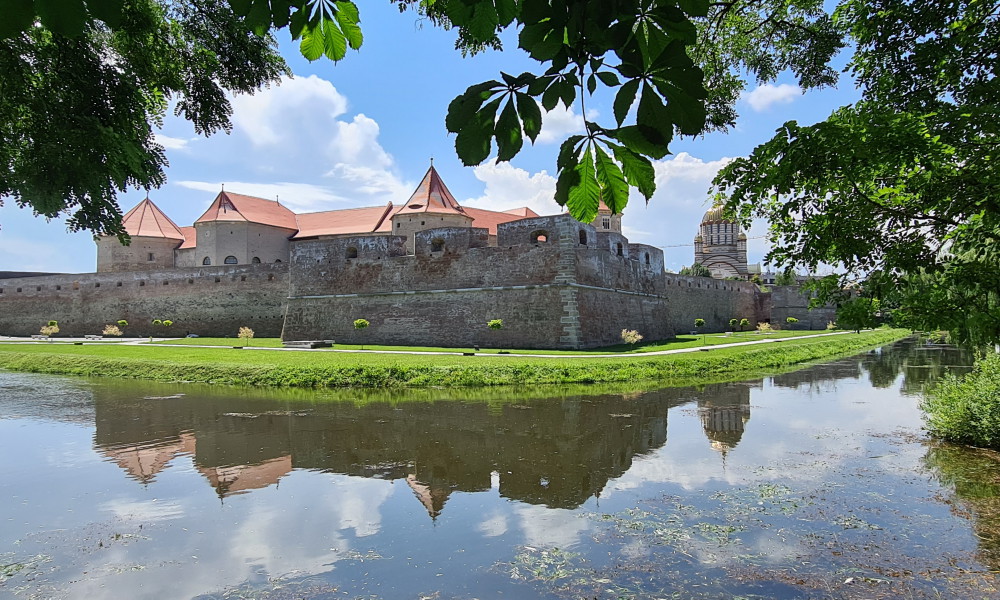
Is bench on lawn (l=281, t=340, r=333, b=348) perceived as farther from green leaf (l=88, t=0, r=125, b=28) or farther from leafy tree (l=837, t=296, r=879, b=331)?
green leaf (l=88, t=0, r=125, b=28)

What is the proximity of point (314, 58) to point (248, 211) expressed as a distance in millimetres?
35236

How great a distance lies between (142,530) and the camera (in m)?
4.94

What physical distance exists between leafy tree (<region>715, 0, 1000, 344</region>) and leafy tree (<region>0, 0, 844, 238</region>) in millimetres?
815

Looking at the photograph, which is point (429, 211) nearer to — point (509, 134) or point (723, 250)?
point (509, 134)

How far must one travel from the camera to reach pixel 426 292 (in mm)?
22188

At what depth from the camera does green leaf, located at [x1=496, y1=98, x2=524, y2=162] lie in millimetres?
1395

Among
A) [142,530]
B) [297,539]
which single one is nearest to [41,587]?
[142,530]

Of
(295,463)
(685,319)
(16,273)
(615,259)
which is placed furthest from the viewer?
(16,273)

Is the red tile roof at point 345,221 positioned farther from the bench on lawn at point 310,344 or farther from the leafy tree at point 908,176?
the leafy tree at point 908,176

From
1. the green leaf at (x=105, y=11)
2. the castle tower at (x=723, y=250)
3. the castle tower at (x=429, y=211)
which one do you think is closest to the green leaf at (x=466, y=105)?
the green leaf at (x=105, y=11)

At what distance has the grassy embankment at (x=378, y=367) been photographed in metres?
14.1

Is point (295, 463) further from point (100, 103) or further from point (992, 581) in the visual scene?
point (992, 581)

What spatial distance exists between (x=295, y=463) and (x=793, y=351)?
18.8m

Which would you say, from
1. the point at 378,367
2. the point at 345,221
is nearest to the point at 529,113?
the point at 378,367
